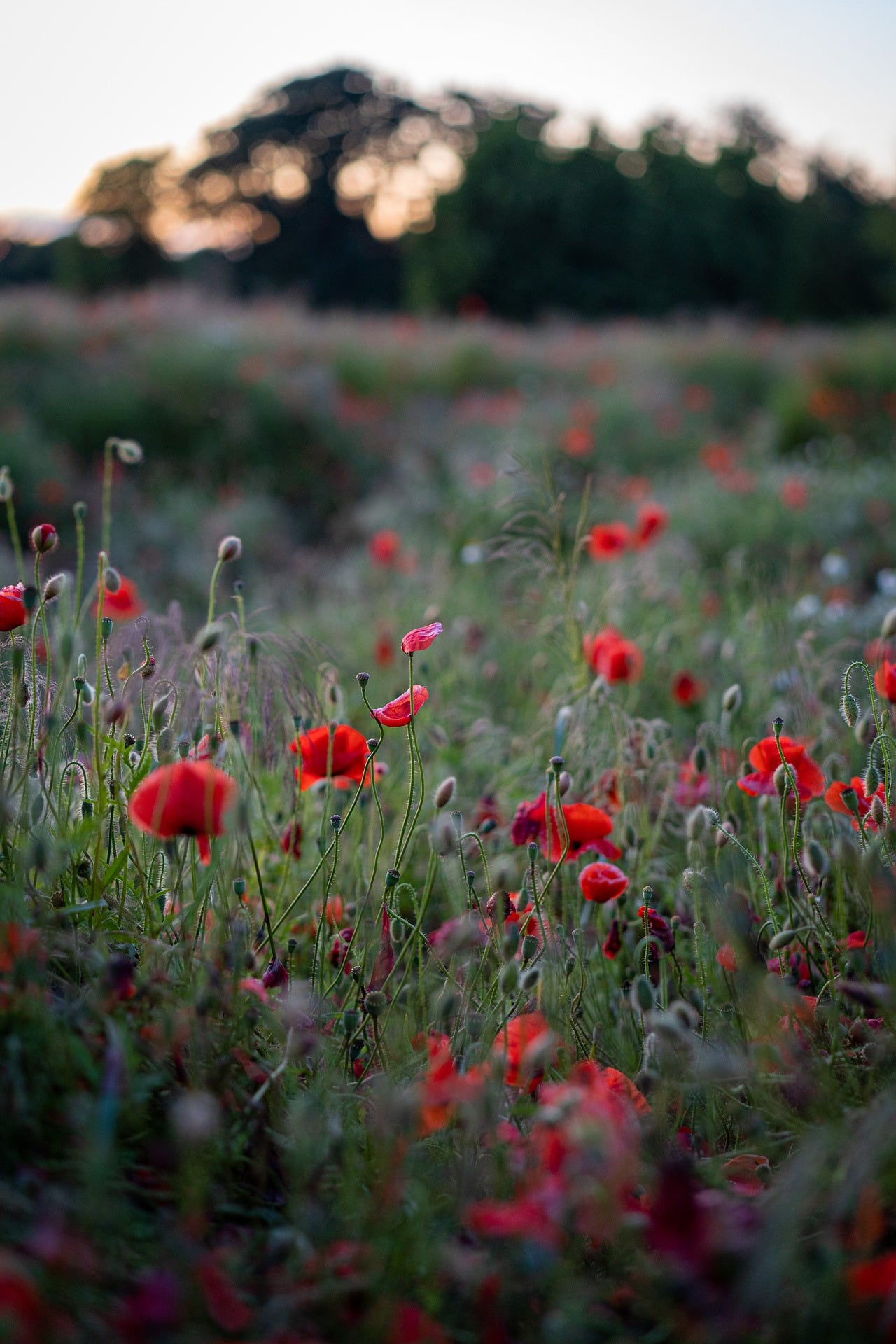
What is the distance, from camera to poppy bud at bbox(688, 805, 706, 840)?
1.26m

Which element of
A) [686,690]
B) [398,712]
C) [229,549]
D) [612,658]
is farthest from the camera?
[686,690]

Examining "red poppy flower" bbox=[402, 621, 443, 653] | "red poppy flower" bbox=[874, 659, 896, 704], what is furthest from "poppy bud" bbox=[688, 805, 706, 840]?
"red poppy flower" bbox=[402, 621, 443, 653]

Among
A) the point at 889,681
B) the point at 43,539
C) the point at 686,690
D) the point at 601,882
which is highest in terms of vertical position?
the point at 43,539

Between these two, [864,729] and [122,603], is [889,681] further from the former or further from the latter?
[122,603]

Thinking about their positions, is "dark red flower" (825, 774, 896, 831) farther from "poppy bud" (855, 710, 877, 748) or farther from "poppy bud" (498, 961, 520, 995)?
"poppy bud" (498, 961, 520, 995)

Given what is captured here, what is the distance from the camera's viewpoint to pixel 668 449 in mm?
7281

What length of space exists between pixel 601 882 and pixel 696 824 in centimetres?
23

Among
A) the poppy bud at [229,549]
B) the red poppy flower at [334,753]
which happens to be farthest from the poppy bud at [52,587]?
the red poppy flower at [334,753]

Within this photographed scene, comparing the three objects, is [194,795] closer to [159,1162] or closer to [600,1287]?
[159,1162]

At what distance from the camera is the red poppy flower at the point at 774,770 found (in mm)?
1295

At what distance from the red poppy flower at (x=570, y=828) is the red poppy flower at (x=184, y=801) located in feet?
1.55

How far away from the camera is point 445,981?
1.19 metres

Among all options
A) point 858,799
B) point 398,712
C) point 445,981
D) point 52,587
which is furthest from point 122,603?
point 858,799

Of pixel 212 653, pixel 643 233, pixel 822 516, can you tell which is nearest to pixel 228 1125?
pixel 212 653
